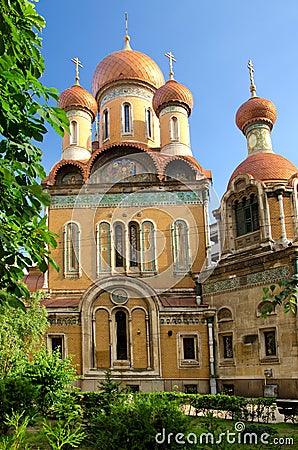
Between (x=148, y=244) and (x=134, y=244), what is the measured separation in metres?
0.56

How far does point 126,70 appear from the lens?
2408 cm

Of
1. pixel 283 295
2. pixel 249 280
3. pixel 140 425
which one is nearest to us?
pixel 283 295

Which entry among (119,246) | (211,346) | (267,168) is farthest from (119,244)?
(267,168)

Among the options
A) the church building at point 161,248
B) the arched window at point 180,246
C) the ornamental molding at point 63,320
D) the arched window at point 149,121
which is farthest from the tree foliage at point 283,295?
the arched window at point 149,121

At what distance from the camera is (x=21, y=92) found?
4285 mm

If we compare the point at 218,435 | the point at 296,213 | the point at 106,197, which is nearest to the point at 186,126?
the point at 106,197

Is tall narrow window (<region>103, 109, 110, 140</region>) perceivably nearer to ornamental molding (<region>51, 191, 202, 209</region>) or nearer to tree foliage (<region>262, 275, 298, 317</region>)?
ornamental molding (<region>51, 191, 202, 209</region>)

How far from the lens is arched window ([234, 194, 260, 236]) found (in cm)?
1875

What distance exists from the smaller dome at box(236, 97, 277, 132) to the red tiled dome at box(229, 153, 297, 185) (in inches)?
64.1

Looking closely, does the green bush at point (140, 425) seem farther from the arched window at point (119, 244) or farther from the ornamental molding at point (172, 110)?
the ornamental molding at point (172, 110)

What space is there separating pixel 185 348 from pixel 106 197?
690cm

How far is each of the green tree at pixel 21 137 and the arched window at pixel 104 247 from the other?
15.7 meters

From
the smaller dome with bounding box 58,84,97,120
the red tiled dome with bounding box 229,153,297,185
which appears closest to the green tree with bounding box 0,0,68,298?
the red tiled dome with bounding box 229,153,297,185

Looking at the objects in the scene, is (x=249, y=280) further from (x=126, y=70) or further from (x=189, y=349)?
(x=126, y=70)
